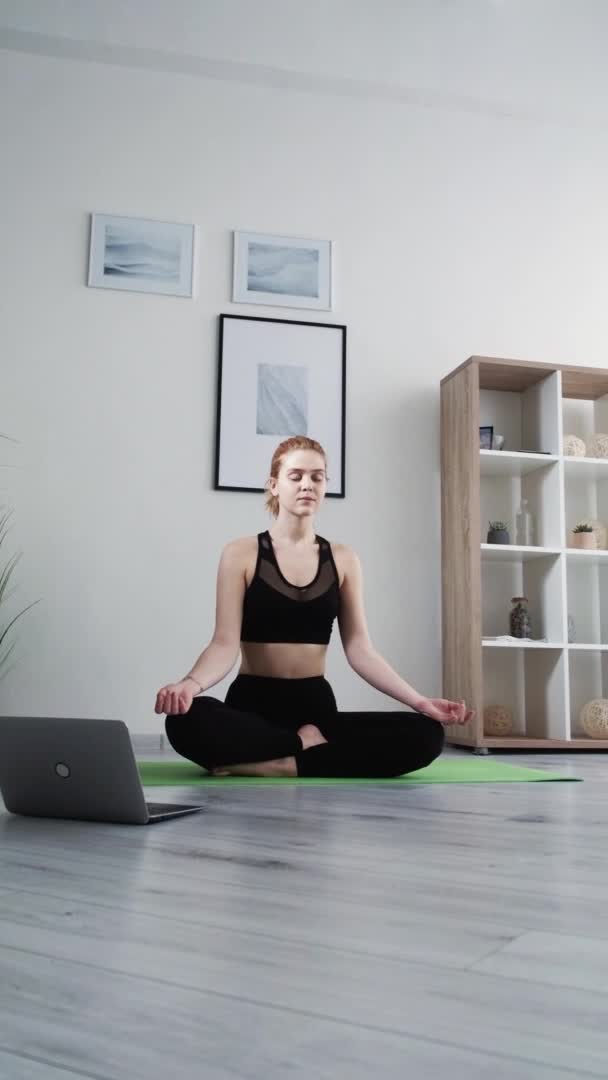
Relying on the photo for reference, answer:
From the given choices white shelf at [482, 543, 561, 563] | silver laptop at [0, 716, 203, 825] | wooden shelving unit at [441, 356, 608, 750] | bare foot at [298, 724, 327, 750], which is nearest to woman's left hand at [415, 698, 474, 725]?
bare foot at [298, 724, 327, 750]

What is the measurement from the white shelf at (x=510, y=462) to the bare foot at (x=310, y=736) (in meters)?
1.83

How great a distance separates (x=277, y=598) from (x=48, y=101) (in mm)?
2851

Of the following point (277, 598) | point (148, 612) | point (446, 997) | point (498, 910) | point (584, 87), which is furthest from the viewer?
point (584, 87)

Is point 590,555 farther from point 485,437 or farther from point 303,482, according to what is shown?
point 303,482

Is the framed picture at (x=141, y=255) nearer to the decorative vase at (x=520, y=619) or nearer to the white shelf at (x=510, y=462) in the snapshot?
the white shelf at (x=510, y=462)

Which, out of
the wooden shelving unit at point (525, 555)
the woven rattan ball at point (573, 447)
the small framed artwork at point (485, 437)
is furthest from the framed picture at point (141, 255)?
the woven rattan ball at point (573, 447)

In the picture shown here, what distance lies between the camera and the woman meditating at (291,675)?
2.50 metres

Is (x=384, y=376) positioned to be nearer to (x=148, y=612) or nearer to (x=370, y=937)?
(x=148, y=612)

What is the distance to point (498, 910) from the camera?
111 centimetres

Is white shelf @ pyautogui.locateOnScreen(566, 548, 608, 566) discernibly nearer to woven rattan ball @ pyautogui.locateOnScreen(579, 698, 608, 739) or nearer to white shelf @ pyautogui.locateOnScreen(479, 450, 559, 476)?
white shelf @ pyautogui.locateOnScreen(479, 450, 559, 476)

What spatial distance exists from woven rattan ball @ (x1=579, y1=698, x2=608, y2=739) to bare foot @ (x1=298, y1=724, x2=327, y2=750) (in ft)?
6.18

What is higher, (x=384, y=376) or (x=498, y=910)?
(x=384, y=376)

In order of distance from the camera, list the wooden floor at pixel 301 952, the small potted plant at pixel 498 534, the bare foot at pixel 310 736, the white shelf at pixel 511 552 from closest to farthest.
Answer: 1. the wooden floor at pixel 301 952
2. the bare foot at pixel 310 736
3. the white shelf at pixel 511 552
4. the small potted plant at pixel 498 534

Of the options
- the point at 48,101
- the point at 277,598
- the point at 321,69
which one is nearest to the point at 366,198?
the point at 321,69
